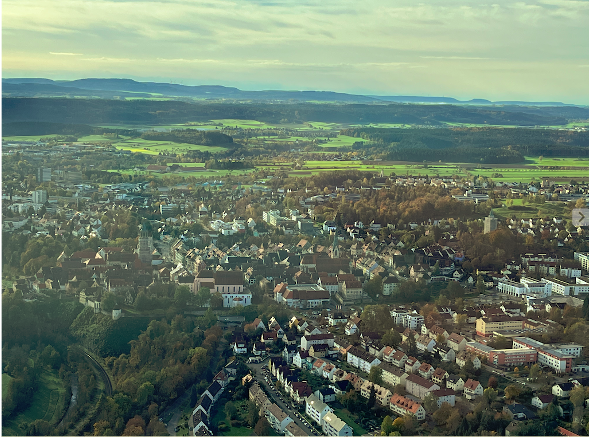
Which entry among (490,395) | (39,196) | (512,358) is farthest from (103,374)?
(39,196)

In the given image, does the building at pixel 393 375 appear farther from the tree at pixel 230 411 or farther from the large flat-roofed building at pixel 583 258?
the large flat-roofed building at pixel 583 258

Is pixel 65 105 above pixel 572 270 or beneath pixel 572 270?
above

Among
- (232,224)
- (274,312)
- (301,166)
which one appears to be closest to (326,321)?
(274,312)

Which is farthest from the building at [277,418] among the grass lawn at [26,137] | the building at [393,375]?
the grass lawn at [26,137]

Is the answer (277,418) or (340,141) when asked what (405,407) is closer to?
(277,418)

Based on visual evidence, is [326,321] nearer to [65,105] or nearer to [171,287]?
[171,287]

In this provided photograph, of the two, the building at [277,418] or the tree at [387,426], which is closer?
the tree at [387,426]
